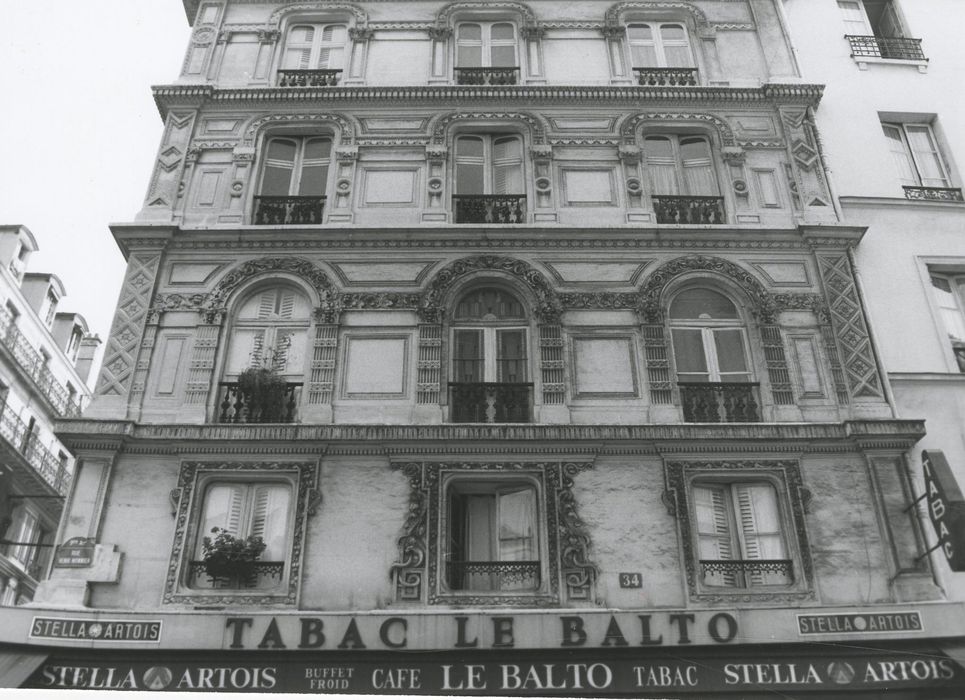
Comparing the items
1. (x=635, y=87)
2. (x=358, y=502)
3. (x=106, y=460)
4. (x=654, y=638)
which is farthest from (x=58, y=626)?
(x=635, y=87)

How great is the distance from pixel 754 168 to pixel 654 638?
8.29 meters

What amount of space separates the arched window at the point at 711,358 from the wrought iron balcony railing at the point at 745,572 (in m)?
2.04

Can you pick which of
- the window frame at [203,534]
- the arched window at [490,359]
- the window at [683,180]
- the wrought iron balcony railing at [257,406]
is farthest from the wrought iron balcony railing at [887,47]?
the window frame at [203,534]

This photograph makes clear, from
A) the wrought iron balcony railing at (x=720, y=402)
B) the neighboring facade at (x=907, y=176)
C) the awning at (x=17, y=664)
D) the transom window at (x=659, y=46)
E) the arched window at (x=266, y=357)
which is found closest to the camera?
the awning at (x=17, y=664)

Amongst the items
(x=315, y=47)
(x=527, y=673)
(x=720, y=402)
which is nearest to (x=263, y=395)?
(x=527, y=673)

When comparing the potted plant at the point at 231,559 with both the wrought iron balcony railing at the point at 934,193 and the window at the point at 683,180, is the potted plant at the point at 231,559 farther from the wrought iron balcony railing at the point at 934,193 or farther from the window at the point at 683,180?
the wrought iron balcony railing at the point at 934,193

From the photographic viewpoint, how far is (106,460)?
12.4m

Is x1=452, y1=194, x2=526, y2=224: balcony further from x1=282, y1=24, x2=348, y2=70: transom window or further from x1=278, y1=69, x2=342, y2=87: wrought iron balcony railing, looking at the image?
x1=282, y1=24, x2=348, y2=70: transom window

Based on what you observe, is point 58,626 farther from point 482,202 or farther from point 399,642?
point 482,202

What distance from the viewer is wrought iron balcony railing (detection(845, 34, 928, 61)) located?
56.2 feet

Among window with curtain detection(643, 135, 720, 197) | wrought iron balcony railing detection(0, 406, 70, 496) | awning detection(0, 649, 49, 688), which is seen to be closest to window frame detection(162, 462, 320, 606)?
awning detection(0, 649, 49, 688)

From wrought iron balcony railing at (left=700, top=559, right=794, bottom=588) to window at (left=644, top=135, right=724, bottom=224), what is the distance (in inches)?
224

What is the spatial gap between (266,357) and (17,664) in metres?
5.10

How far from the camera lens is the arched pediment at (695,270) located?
13719mm
